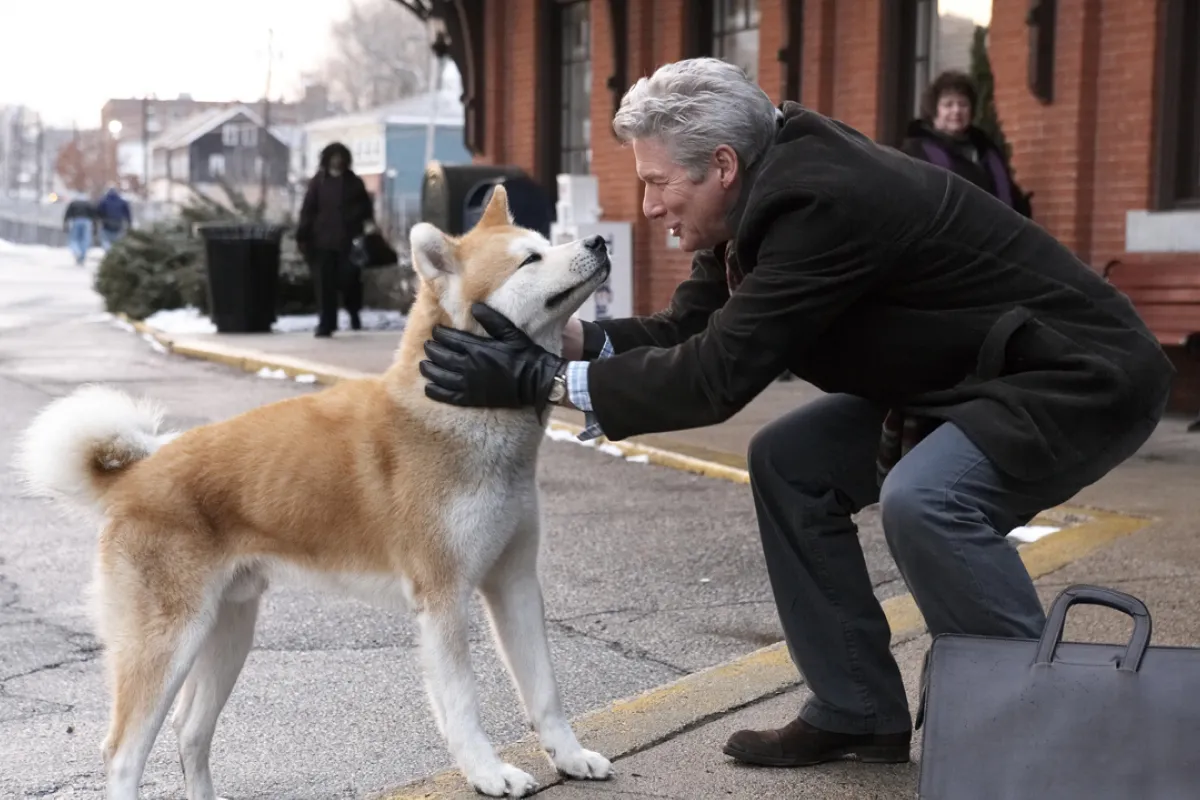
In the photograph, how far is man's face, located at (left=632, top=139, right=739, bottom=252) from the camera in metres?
3.28

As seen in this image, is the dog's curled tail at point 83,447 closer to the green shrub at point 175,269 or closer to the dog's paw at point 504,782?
the dog's paw at point 504,782

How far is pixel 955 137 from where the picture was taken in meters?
8.68

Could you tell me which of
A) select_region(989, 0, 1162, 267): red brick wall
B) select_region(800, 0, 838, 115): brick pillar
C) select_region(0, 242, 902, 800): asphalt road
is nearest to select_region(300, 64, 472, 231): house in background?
select_region(800, 0, 838, 115): brick pillar

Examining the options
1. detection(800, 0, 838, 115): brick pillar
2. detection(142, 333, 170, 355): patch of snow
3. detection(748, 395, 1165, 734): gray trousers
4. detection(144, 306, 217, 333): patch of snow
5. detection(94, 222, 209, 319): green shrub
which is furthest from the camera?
detection(94, 222, 209, 319): green shrub

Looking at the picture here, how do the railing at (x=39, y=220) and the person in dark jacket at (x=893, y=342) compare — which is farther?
the railing at (x=39, y=220)

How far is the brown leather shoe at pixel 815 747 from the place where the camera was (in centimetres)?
361

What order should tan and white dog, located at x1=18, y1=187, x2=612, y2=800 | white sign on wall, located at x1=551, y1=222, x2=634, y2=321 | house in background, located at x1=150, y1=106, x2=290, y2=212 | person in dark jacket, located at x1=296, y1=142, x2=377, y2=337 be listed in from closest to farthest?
1. tan and white dog, located at x1=18, y1=187, x2=612, y2=800
2. white sign on wall, located at x1=551, y1=222, x2=634, y2=321
3. person in dark jacket, located at x1=296, y1=142, x2=377, y2=337
4. house in background, located at x1=150, y1=106, x2=290, y2=212

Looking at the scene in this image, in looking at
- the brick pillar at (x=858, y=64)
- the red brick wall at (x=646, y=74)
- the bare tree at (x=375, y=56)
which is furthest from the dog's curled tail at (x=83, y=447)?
the bare tree at (x=375, y=56)

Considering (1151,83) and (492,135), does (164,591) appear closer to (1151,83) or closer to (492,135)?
(1151,83)

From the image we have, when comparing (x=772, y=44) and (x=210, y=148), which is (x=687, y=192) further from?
(x=210, y=148)

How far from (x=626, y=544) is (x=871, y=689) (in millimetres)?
2866

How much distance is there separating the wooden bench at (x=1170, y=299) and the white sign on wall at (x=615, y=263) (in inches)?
204

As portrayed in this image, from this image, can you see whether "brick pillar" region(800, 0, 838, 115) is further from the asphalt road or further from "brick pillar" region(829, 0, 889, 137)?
the asphalt road

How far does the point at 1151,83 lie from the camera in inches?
370
